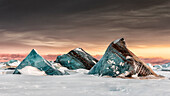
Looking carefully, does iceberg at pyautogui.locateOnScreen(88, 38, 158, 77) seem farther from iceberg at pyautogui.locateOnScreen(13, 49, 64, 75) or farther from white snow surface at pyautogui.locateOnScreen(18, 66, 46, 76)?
white snow surface at pyautogui.locateOnScreen(18, 66, 46, 76)

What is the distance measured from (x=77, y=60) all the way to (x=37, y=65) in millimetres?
3273

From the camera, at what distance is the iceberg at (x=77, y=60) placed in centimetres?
869

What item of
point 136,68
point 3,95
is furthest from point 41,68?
point 3,95

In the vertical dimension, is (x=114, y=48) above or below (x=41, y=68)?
above

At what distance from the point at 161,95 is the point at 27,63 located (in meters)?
4.59

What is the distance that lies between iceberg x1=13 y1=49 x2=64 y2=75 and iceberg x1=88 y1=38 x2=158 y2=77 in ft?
4.17

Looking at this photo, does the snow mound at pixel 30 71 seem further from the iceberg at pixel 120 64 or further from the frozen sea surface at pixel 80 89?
the frozen sea surface at pixel 80 89

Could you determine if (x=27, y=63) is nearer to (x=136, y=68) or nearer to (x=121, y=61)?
(x=121, y=61)

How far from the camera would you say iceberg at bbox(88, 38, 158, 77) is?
5376mm

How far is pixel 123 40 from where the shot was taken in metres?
6.09

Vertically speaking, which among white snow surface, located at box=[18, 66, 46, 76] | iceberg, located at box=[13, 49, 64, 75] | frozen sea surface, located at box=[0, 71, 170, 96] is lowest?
frozen sea surface, located at box=[0, 71, 170, 96]

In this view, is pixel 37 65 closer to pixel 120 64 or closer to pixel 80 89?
pixel 120 64

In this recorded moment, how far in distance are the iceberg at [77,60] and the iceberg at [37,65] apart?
116 inches

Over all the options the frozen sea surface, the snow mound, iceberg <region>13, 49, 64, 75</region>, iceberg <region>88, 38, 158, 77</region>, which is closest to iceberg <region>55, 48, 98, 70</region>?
iceberg <region>88, 38, 158, 77</region>
